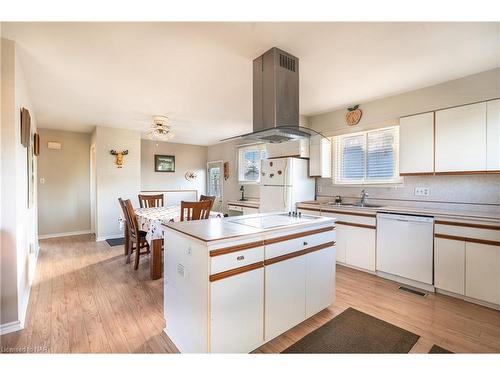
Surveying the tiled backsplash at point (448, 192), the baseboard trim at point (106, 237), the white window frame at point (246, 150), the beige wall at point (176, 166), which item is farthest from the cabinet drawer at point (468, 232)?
the beige wall at point (176, 166)

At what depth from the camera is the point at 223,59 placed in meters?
2.28

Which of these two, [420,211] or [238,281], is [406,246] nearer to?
[420,211]

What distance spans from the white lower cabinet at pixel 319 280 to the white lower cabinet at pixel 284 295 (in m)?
0.07

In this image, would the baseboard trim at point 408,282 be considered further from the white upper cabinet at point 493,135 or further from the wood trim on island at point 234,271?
the wood trim on island at point 234,271

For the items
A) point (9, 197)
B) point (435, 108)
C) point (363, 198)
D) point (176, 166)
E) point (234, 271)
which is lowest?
point (234, 271)

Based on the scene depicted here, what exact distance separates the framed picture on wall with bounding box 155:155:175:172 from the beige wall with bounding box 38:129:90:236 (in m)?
1.58

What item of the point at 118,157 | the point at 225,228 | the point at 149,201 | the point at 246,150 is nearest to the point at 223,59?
the point at 225,228

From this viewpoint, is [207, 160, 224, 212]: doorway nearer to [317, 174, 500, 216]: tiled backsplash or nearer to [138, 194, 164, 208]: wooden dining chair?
[138, 194, 164, 208]: wooden dining chair

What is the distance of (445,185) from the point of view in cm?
294

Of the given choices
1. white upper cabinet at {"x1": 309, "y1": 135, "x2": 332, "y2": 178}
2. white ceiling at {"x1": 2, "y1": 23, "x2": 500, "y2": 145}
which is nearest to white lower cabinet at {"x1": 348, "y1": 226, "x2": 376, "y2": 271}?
white upper cabinet at {"x1": 309, "y1": 135, "x2": 332, "y2": 178}

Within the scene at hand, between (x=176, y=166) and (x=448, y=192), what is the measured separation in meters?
6.13

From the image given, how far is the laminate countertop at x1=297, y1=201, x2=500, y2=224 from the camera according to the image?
7.80 feet
